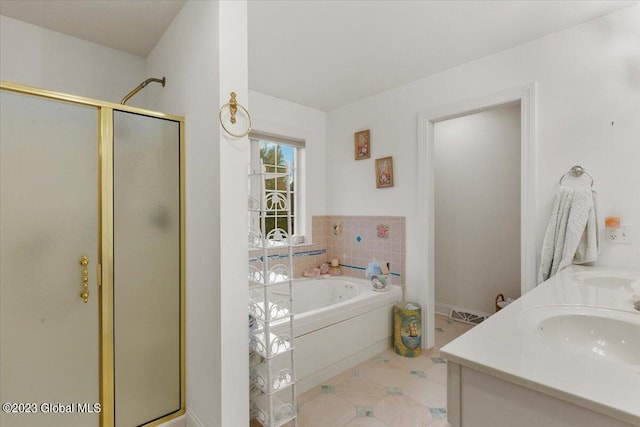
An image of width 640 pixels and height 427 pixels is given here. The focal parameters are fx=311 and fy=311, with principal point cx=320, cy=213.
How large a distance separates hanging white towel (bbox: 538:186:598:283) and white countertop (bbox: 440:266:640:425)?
850 millimetres

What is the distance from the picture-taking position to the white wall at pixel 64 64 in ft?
6.20

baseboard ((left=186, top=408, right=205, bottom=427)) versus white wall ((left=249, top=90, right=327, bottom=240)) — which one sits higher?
white wall ((left=249, top=90, right=327, bottom=240))

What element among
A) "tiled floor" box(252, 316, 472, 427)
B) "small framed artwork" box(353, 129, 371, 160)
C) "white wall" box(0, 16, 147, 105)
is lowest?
"tiled floor" box(252, 316, 472, 427)

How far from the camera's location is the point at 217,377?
1.48 meters

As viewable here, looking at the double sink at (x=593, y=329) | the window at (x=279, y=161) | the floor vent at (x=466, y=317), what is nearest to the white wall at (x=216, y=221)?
the double sink at (x=593, y=329)

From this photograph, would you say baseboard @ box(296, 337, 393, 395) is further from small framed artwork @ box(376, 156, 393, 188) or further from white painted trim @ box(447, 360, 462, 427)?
white painted trim @ box(447, 360, 462, 427)

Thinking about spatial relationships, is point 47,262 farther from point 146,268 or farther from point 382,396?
point 382,396

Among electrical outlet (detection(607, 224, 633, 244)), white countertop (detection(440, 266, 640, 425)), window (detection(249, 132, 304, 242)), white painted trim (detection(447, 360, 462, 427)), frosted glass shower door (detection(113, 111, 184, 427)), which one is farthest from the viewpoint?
window (detection(249, 132, 304, 242))

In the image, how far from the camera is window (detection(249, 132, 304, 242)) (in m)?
3.11

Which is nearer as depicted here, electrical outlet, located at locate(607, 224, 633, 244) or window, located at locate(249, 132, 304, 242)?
electrical outlet, located at locate(607, 224, 633, 244)

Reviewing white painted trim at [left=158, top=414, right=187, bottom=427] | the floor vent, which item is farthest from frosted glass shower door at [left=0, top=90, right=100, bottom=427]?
the floor vent

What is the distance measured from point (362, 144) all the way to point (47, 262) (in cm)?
267

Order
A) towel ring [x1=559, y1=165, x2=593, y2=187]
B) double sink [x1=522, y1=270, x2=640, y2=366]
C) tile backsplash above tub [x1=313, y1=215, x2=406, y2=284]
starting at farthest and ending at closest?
1. tile backsplash above tub [x1=313, y1=215, x2=406, y2=284]
2. towel ring [x1=559, y1=165, x2=593, y2=187]
3. double sink [x1=522, y1=270, x2=640, y2=366]

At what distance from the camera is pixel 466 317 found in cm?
344
